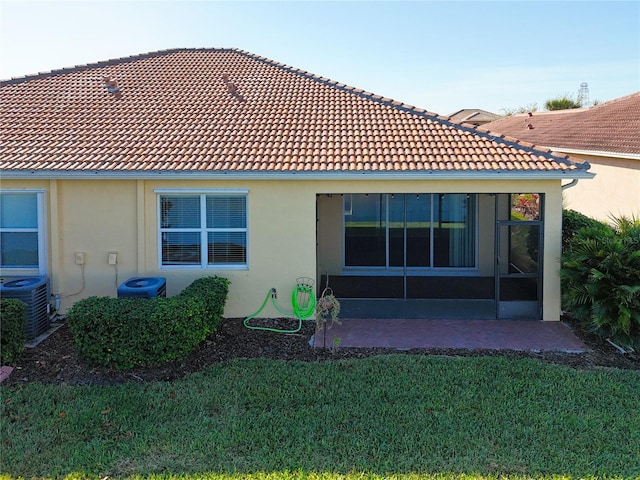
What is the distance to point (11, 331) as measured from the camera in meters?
8.69

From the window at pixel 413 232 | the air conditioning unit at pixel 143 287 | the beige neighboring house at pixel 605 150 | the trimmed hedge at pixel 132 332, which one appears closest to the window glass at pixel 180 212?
the air conditioning unit at pixel 143 287

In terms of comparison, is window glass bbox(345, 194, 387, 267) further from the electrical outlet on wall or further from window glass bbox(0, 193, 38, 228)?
window glass bbox(0, 193, 38, 228)

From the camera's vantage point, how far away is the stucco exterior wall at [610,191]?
1819 cm

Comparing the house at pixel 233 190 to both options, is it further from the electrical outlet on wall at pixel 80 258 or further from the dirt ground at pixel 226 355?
the dirt ground at pixel 226 355

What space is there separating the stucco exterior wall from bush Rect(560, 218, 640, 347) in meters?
8.12

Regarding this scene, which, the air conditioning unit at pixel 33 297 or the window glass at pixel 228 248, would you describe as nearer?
the air conditioning unit at pixel 33 297

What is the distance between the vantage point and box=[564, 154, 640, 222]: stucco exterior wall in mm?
18188

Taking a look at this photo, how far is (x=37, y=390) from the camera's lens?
773 centimetres

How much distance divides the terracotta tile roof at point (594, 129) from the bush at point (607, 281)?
30.0ft

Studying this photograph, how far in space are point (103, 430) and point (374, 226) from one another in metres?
11.1

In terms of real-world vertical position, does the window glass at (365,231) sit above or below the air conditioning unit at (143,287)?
above

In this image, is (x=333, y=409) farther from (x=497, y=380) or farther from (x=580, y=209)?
(x=580, y=209)

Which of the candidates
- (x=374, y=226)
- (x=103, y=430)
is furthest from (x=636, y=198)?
(x=103, y=430)

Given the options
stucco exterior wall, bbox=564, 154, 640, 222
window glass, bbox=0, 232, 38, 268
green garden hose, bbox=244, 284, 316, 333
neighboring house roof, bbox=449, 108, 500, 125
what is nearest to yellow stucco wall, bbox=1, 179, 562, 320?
green garden hose, bbox=244, 284, 316, 333
